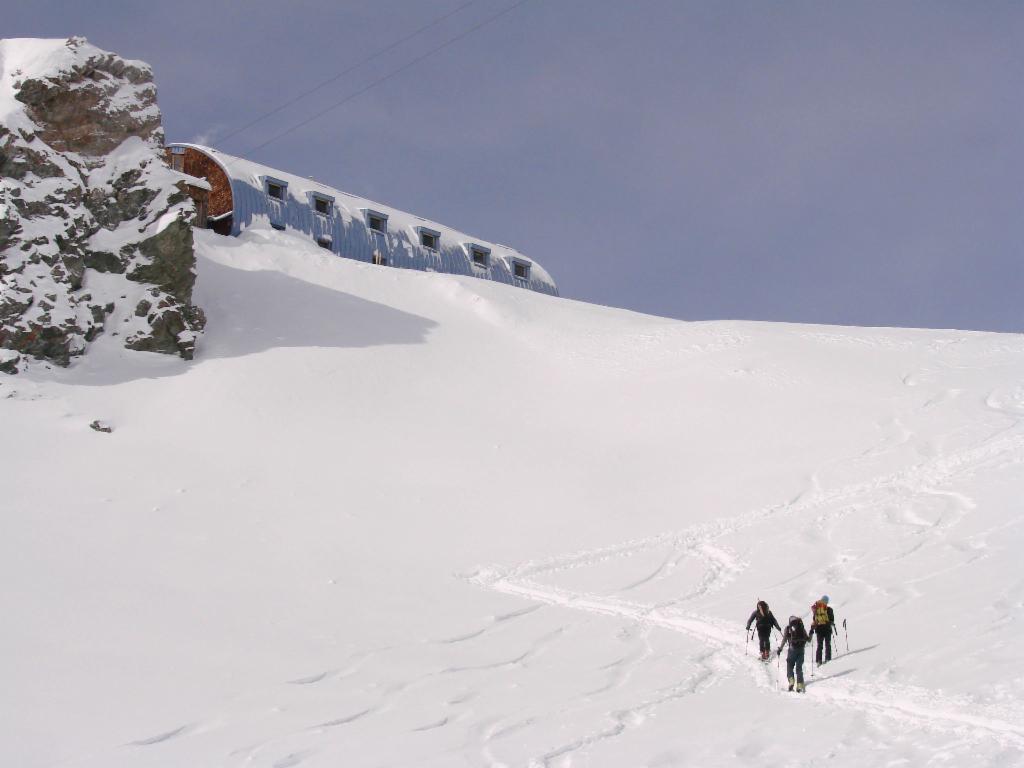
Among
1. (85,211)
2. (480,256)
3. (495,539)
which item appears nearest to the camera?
(495,539)

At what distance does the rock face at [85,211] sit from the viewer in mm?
25156

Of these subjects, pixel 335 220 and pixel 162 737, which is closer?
pixel 162 737

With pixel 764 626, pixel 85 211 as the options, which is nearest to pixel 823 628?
pixel 764 626

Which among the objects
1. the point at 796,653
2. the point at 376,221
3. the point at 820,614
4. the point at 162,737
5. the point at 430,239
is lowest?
the point at 162,737

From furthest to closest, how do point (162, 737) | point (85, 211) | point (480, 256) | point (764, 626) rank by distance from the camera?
1. point (480, 256)
2. point (85, 211)
3. point (764, 626)
4. point (162, 737)

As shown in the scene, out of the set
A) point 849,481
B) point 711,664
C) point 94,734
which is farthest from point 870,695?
point 849,481

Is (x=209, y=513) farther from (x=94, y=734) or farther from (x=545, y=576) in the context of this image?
(x=94, y=734)

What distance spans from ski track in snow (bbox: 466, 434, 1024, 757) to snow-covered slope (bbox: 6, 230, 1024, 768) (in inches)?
2.6

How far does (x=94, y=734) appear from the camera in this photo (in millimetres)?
9328

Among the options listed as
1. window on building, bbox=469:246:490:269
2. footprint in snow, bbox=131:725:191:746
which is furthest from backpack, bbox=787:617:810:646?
window on building, bbox=469:246:490:269

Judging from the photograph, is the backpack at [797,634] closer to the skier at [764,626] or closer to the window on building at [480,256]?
the skier at [764,626]

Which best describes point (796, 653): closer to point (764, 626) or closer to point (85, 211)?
point (764, 626)

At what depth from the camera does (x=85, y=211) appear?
27.1 m

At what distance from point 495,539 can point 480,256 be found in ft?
105
